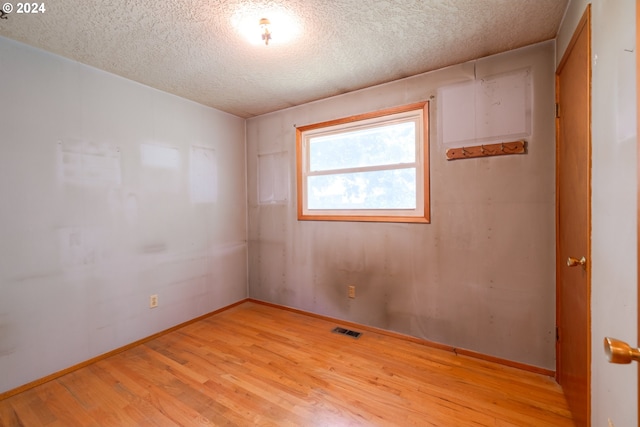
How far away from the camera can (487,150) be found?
2184 millimetres

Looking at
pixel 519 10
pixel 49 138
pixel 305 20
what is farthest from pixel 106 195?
pixel 519 10

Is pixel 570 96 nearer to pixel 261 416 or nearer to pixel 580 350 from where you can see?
pixel 580 350

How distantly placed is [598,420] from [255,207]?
3374 millimetres

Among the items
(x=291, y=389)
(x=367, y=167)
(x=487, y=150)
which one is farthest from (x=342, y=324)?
(x=487, y=150)

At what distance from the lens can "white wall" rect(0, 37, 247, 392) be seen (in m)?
1.91

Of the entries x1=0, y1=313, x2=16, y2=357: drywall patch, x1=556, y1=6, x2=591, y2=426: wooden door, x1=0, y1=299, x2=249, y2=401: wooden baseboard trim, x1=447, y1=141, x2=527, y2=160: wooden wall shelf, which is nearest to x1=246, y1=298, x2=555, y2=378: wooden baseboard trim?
x1=556, y1=6, x2=591, y2=426: wooden door

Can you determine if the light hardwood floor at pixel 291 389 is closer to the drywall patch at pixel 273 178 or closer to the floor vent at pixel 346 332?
the floor vent at pixel 346 332

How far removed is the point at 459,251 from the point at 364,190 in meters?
1.06

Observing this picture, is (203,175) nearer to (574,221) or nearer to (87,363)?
(87,363)

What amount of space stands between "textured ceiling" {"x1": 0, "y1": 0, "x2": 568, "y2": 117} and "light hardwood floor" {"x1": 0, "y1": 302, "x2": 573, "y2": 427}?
8.03ft

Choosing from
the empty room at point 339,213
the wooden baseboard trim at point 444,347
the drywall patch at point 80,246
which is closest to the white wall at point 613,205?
the empty room at point 339,213

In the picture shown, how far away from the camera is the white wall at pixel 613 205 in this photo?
35.1 inches

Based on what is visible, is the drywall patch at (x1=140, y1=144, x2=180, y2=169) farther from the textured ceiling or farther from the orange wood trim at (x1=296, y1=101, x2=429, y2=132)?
the orange wood trim at (x1=296, y1=101, x2=429, y2=132)

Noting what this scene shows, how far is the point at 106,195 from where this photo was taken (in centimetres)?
237
